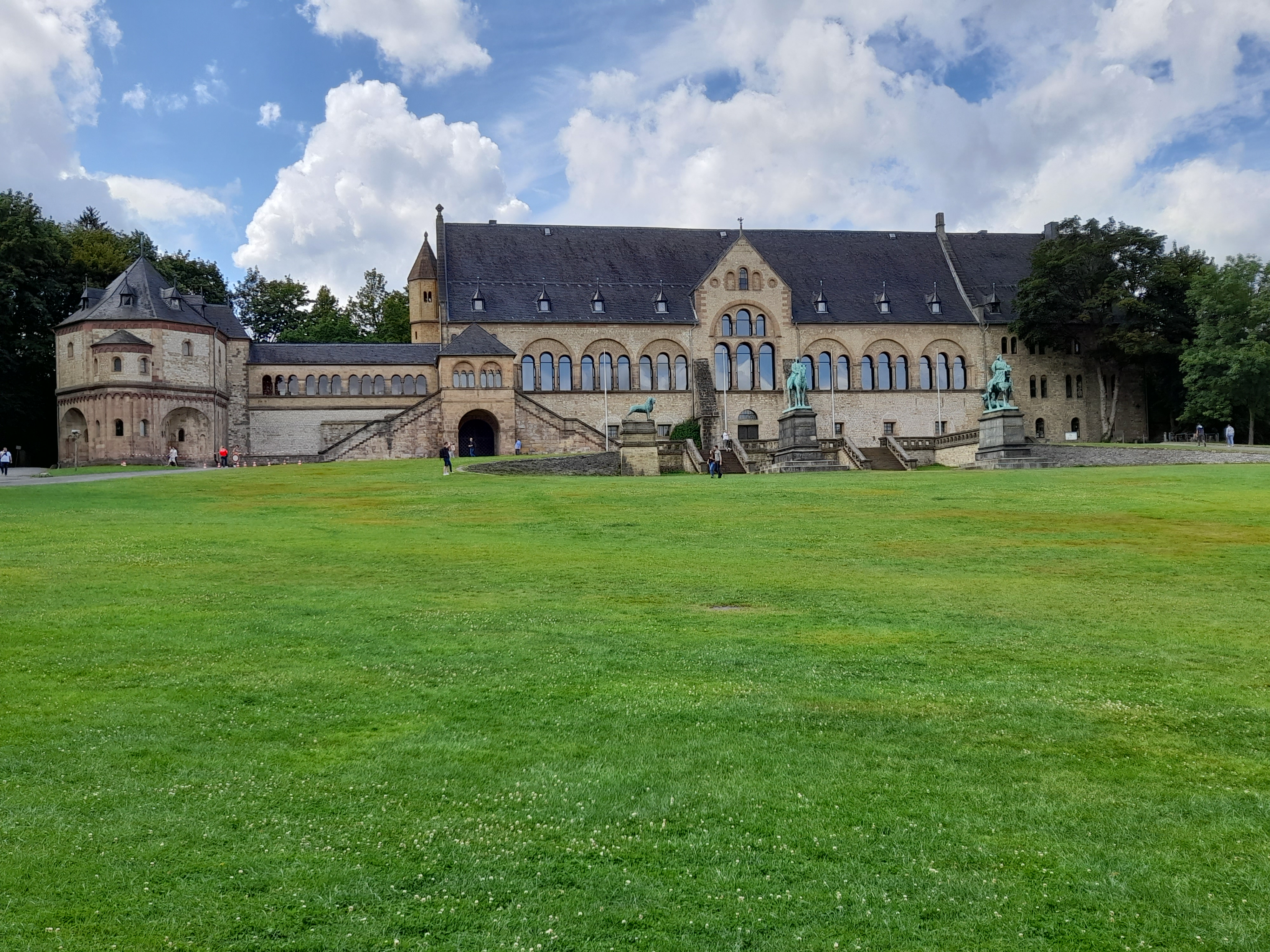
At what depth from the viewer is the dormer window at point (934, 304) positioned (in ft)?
263

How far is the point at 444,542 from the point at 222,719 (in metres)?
13.9

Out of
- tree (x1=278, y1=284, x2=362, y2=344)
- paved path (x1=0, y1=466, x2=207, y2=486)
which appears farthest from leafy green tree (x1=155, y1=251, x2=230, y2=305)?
paved path (x1=0, y1=466, x2=207, y2=486)

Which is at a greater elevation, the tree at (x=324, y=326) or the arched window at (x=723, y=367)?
the tree at (x=324, y=326)

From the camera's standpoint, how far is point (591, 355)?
7488 centimetres

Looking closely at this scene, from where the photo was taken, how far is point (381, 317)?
102688 millimetres

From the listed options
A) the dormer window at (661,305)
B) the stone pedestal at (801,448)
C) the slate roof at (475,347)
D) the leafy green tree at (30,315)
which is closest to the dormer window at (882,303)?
the dormer window at (661,305)

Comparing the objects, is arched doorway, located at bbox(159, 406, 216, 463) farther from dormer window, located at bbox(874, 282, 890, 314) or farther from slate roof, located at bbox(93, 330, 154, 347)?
dormer window, located at bbox(874, 282, 890, 314)

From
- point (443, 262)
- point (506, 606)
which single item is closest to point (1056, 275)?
point (443, 262)

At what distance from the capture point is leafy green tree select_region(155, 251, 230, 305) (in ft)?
277

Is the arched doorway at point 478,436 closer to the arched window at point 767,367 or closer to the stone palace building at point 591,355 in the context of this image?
the stone palace building at point 591,355

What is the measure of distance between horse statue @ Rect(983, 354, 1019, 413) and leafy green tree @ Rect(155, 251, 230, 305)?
58.8m

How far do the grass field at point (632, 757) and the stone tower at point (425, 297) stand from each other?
2268 inches

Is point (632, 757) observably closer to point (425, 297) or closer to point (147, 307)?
point (147, 307)

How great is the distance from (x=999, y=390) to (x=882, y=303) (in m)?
24.6
